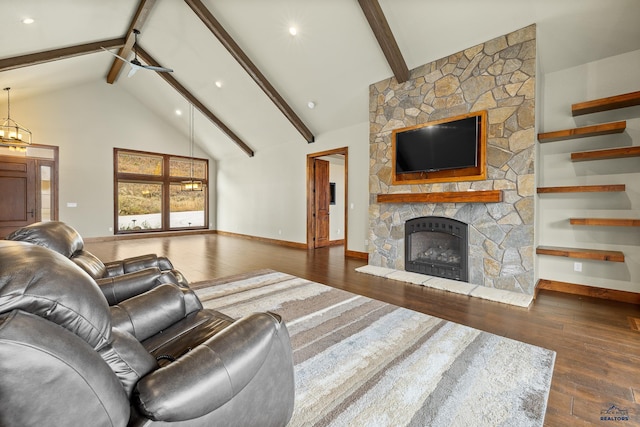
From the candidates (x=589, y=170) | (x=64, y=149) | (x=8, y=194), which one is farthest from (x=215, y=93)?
(x=589, y=170)

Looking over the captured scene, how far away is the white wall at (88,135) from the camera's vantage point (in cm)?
779

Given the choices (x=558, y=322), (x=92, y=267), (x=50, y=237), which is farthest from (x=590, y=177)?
(x=50, y=237)

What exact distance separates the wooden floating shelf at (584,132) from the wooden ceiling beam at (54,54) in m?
8.23

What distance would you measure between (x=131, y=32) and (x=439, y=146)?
658cm

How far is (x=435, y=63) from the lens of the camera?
448 centimetres

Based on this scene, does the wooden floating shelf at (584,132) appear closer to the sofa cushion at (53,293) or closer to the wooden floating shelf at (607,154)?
the wooden floating shelf at (607,154)

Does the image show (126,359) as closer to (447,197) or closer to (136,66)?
(447,197)

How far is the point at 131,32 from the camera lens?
20.1ft

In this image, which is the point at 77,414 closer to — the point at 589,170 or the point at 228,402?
the point at 228,402

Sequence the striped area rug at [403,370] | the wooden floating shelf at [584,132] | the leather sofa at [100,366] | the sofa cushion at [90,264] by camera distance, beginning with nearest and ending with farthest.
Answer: the leather sofa at [100,366], the striped area rug at [403,370], the sofa cushion at [90,264], the wooden floating shelf at [584,132]

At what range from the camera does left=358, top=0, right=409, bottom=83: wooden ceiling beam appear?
3829 millimetres

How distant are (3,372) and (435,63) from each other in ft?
17.2

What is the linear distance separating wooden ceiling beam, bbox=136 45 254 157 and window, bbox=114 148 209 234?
1706 millimetres

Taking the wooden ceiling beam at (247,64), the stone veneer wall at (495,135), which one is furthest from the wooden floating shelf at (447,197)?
the wooden ceiling beam at (247,64)
